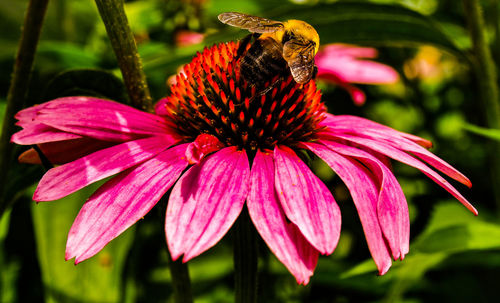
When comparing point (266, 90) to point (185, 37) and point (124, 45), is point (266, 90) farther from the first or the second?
point (185, 37)

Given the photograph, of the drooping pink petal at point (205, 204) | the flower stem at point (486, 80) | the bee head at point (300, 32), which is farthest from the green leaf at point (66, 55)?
the flower stem at point (486, 80)

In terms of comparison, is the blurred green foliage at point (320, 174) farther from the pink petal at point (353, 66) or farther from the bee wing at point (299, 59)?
the bee wing at point (299, 59)

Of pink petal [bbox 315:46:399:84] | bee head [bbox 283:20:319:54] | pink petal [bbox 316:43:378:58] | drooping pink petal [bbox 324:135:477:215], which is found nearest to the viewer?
drooping pink petal [bbox 324:135:477:215]

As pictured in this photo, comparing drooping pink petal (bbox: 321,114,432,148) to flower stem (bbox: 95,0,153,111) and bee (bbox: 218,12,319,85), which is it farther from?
flower stem (bbox: 95,0,153,111)

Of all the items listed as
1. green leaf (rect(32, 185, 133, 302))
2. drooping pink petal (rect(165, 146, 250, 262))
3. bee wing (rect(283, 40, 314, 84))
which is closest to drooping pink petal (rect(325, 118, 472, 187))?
bee wing (rect(283, 40, 314, 84))

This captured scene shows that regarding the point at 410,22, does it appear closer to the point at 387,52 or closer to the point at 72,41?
the point at 387,52

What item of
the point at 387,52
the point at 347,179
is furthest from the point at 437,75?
the point at 347,179
